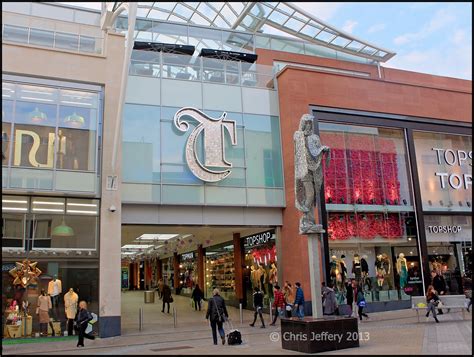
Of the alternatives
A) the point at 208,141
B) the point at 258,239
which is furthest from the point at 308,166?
the point at 258,239

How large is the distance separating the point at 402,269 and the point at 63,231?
1516 cm

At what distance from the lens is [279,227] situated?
21750 mm

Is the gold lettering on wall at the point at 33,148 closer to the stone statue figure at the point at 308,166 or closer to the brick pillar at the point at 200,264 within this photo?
the stone statue figure at the point at 308,166

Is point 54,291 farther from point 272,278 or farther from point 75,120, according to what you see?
point 272,278

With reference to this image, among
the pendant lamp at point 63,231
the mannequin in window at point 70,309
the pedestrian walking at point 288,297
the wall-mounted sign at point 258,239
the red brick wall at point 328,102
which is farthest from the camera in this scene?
the wall-mounted sign at point 258,239

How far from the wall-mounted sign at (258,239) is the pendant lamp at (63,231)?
30.7ft

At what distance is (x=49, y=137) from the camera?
16.9 meters

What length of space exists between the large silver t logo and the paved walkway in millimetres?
6327

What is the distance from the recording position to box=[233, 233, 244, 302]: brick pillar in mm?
24828

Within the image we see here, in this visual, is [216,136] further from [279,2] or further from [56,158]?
[279,2]

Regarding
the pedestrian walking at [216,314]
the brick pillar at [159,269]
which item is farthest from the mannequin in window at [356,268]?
the brick pillar at [159,269]

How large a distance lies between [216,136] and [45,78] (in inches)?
291

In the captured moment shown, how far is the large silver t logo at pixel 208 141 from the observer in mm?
20281

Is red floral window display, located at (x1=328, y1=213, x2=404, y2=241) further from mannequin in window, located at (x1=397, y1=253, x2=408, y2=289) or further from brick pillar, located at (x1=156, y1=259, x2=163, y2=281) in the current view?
brick pillar, located at (x1=156, y1=259, x2=163, y2=281)
